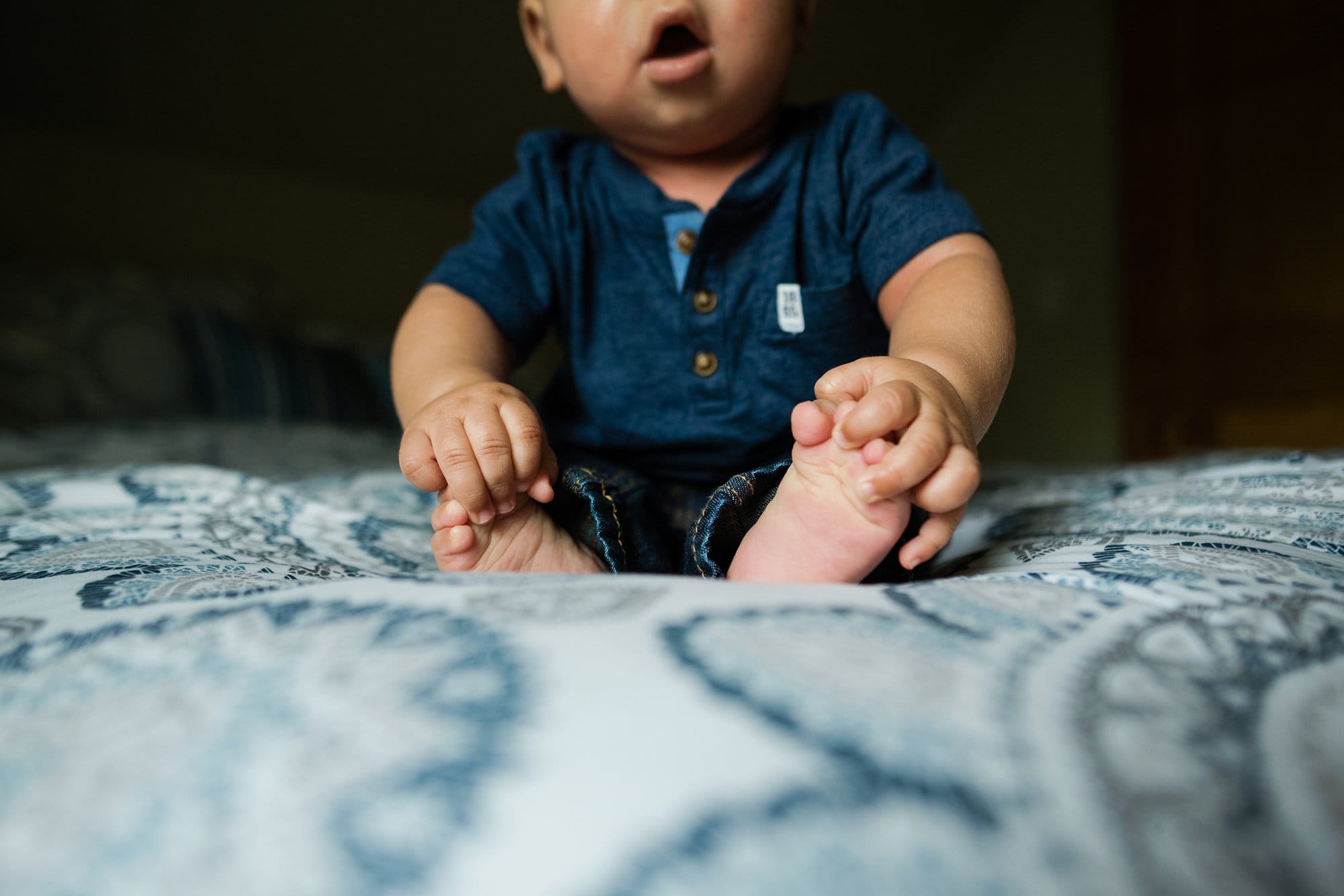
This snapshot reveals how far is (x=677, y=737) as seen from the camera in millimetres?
232

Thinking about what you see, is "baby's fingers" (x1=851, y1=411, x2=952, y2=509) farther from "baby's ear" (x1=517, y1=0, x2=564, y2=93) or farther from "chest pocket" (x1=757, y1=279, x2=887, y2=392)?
"baby's ear" (x1=517, y1=0, x2=564, y2=93)

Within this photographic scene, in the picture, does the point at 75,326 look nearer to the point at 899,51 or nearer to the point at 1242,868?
the point at 1242,868

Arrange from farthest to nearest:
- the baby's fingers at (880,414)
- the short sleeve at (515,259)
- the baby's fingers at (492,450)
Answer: the short sleeve at (515,259) < the baby's fingers at (492,450) < the baby's fingers at (880,414)

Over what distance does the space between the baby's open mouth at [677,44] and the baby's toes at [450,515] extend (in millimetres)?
386

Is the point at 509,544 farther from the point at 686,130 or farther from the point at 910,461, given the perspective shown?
the point at 686,130

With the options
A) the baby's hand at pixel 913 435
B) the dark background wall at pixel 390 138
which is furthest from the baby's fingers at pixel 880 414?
the dark background wall at pixel 390 138

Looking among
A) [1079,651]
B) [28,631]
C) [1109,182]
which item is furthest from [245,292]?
[1109,182]

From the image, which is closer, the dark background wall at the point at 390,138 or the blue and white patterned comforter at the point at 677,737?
the blue and white patterned comforter at the point at 677,737

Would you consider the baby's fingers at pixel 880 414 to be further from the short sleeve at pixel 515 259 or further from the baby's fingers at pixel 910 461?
the short sleeve at pixel 515 259

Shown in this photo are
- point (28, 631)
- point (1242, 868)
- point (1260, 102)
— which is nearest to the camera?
point (1242, 868)

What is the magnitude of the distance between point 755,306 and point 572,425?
0.20m

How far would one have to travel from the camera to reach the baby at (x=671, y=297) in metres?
0.52

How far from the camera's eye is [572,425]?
2.53 ft

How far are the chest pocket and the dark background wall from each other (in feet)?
5.61
